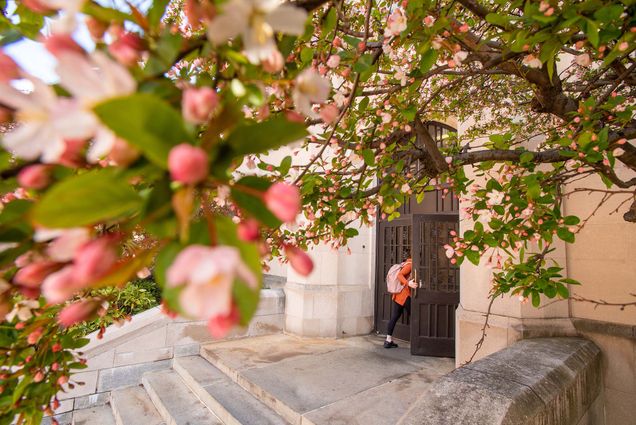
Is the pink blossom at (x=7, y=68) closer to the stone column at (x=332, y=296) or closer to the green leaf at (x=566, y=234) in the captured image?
the green leaf at (x=566, y=234)

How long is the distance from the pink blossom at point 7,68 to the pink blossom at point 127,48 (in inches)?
4.2

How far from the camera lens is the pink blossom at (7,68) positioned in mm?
363

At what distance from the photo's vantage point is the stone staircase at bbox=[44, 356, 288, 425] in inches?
122

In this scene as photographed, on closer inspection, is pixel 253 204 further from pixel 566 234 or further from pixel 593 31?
pixel 566 234

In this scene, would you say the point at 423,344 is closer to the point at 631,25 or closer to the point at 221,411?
the point at 221,411

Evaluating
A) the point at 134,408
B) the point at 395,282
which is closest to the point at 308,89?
the point at 134,408

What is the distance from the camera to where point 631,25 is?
1194 mm

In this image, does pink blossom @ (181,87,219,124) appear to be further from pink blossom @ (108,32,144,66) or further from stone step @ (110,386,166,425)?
stone step @ (110,386,166,425)

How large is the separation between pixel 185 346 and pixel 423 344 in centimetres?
336

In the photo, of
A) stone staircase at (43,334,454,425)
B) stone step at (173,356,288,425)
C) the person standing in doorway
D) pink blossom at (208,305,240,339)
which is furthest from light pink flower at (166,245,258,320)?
the person standing in doorway

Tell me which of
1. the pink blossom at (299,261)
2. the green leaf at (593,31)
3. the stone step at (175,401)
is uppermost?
the green leaf at (593,31)

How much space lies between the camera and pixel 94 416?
3.48 metres

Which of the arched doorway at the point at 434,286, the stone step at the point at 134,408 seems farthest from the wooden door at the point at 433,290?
the stone step at the point at 134,408

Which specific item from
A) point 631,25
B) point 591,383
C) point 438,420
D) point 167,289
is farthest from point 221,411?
point 631,25
